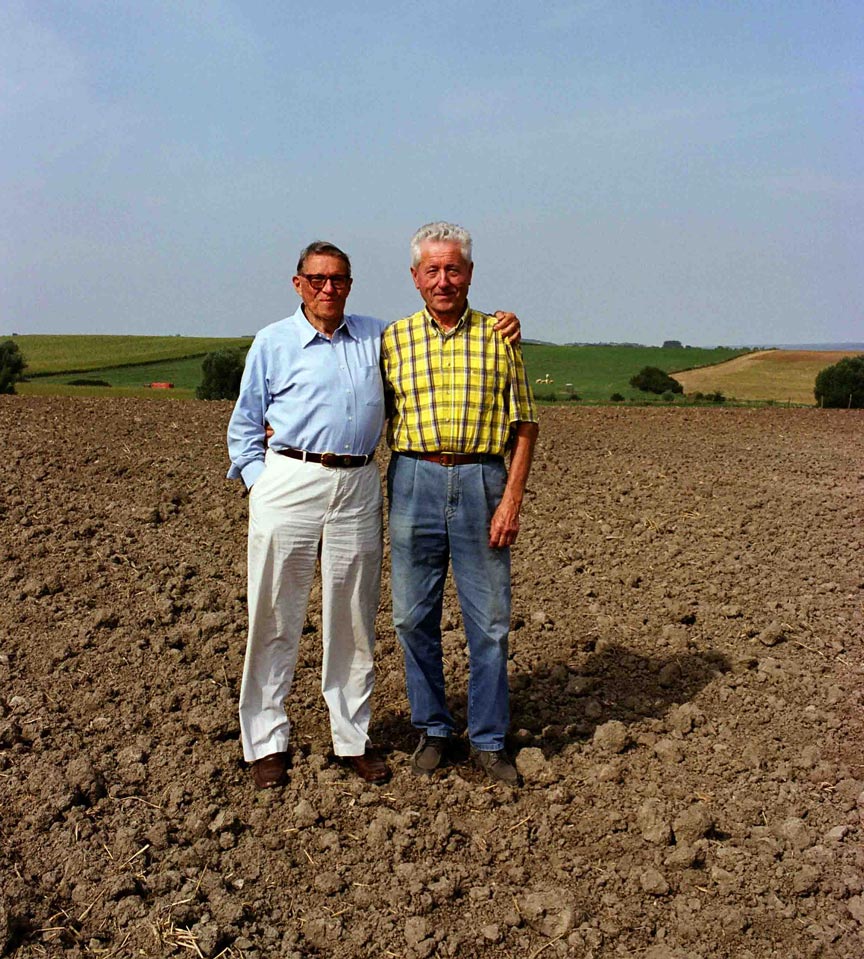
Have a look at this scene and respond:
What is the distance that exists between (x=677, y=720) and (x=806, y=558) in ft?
9.84

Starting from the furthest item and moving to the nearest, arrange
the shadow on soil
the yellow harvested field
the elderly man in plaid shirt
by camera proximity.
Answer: the yellow harvested field < the shadow on soil < the elderly man in plaid shirt

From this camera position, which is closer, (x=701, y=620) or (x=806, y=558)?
(x=701, y=620)

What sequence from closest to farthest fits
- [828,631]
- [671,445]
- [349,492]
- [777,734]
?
[349,492], [777,734], [828,631], [671,445]

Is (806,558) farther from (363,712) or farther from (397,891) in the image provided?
(397,891)

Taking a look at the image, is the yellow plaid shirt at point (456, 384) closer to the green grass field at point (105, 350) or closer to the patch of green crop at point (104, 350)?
the green grass field at point (105, 350)

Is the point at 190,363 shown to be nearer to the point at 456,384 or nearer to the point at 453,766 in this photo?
the point at 453,766

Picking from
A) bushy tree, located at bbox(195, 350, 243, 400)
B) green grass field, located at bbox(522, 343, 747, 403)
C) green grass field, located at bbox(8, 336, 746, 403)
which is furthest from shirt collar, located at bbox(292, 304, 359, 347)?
bushy tree, located at bbox(195, 350, 243, 400)

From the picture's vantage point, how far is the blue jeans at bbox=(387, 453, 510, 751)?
3.78 meters

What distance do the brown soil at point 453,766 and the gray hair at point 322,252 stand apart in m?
1.98

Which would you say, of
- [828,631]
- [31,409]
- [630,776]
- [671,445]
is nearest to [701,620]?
[828,631]

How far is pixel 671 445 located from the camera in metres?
10.8

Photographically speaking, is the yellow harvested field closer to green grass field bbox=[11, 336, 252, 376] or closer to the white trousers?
green grass field bbox=[11, 336, 252, 376]

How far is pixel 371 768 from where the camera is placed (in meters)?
4.07

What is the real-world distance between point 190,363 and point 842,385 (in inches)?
952
